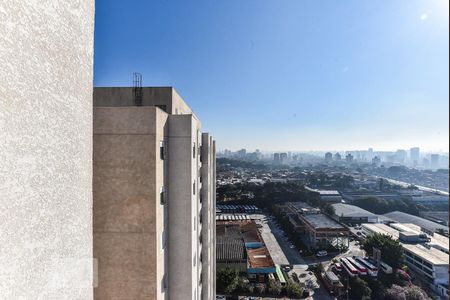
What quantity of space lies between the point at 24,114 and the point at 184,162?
3971 millimetres

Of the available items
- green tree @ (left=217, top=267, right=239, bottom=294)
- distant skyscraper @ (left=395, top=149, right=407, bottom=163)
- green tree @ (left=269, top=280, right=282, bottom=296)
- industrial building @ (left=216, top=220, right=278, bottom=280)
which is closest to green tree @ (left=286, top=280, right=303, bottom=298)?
green tree @ (left=269, top=280, right=282, bottom=296)

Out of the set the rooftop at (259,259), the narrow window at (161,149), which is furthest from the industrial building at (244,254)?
the narrow window at (161,149)

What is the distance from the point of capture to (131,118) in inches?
175

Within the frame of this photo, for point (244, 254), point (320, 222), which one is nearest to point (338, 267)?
point (320, 222)

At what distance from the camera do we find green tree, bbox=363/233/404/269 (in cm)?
2149

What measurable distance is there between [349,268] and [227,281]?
1151cm

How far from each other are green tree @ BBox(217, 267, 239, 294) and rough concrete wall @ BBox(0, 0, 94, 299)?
17.1 metres

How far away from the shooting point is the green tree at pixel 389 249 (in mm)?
21491

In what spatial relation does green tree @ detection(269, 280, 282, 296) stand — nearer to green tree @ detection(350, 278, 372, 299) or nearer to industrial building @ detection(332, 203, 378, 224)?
green tree @ detection(350, 278, 372, 299)

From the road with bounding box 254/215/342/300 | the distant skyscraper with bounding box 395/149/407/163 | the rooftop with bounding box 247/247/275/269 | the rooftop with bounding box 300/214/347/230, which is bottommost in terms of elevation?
the road with bounding box 254/215/342/300

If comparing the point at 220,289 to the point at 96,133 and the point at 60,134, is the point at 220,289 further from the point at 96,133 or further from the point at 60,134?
the point at 60,134

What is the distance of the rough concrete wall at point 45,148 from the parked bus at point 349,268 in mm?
23406

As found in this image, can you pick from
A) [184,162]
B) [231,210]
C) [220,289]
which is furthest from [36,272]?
[231,210]

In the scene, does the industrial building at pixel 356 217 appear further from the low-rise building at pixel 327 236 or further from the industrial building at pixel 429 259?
the low-rise building at pixel 327 236
